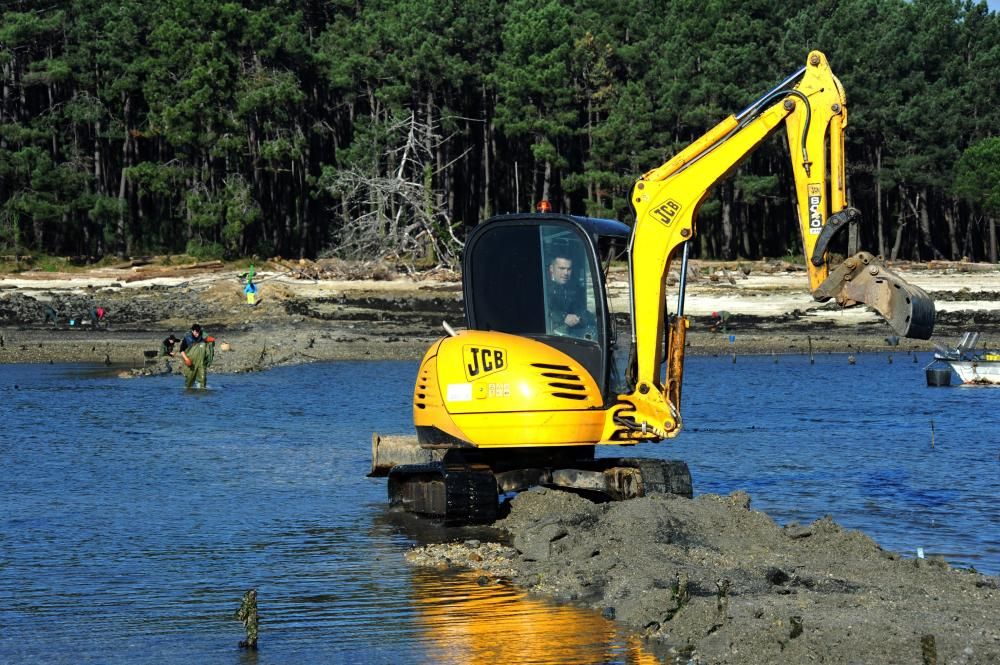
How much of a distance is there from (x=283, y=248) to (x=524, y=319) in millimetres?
63024

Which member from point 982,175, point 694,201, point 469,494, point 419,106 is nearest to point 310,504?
point 469,494

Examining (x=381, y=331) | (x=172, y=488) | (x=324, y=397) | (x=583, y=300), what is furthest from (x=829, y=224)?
(x=381, y=331)

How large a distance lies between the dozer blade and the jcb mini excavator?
1.29 feet

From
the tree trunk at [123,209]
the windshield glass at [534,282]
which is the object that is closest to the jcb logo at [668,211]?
the windshield glass at [534,282]

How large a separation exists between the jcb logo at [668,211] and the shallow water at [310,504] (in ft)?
11.9

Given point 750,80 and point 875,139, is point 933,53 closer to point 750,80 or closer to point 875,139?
point 875,139

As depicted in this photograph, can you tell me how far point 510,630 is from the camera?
9672 mm

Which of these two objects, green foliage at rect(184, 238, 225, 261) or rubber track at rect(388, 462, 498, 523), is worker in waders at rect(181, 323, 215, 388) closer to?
rubber track at rect(388, 462, 498, 523)

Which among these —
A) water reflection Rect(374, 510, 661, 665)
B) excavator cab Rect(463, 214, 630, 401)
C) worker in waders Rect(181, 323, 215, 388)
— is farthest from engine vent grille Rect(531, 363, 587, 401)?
worker in waders Rect(181, 323, 215, 388)

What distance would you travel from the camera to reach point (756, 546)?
1192cm

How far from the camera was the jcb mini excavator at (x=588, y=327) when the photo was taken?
12.5 m

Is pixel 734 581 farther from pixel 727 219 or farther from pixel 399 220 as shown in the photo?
pixel 727 219

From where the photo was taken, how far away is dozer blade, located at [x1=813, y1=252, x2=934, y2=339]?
11008mm

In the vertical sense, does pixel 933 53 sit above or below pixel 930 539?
above
